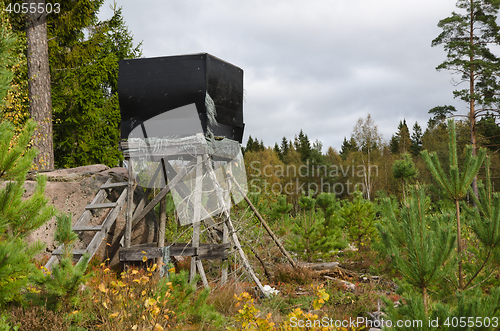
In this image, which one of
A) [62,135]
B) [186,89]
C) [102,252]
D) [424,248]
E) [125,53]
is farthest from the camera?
[125,53]

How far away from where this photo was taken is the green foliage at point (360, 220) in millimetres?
9891

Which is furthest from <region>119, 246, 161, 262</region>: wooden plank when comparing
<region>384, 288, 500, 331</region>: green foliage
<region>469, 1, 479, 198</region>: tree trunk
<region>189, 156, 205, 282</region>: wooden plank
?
<region>469, 1, 479, 198</region>: tree trunk

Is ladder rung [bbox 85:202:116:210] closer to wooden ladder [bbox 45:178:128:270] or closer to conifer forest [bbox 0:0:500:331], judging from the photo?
wooden ladder [bbox 45:178:128:270]

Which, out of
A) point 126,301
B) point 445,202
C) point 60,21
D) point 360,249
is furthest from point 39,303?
point 445,202

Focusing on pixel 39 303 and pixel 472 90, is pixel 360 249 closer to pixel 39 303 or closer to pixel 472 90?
pixel 39 303

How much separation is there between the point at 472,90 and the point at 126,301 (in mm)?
19359

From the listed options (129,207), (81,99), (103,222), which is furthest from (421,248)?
(81,99)

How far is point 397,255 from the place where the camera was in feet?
8.87

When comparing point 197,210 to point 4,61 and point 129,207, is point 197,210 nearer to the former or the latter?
point 129,207

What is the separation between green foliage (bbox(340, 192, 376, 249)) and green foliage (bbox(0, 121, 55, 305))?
28.3 feet

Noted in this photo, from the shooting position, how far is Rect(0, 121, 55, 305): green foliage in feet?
8.28

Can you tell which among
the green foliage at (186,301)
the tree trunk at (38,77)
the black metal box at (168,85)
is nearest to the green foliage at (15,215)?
the green foliage at (186,301)

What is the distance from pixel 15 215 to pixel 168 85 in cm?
351

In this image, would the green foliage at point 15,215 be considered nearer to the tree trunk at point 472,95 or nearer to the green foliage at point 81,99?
the green foliage at point 81,99
